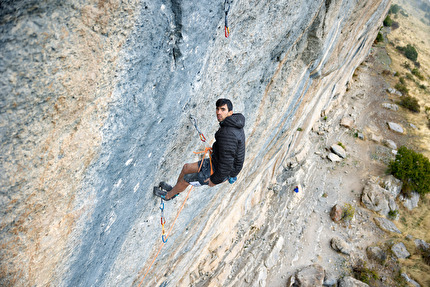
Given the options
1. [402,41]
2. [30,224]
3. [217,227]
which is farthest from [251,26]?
[402,41]

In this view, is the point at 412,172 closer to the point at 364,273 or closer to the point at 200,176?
the point at 364,273

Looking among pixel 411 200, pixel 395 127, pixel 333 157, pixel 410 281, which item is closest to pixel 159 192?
pixel 410 281

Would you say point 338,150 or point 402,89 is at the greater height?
point 402,89

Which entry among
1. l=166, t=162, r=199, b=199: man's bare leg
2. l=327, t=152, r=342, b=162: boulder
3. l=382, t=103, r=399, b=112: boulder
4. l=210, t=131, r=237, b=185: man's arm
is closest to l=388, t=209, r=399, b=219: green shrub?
l=327, t=152, r=342, b=162: boulder

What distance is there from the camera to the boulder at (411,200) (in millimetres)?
14191

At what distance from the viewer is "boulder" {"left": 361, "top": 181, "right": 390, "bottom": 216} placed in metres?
13.0

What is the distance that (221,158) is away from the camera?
159 inches

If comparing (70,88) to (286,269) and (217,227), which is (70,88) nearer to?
(217,227)

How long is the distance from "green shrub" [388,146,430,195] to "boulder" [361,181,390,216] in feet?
7.36

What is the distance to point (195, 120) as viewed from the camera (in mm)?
4453

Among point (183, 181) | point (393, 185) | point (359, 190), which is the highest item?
point (183, 181)

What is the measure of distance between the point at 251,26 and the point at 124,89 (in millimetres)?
2745

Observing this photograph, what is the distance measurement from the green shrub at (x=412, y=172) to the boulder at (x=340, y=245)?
21.1 ft

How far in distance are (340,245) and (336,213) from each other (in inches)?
63.7
